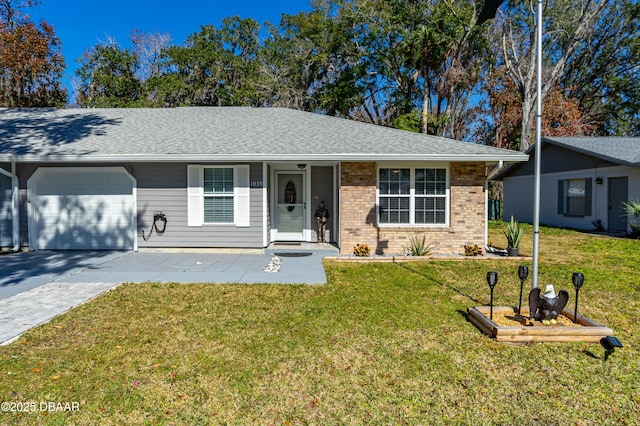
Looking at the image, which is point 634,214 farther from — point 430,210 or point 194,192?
point 194,192

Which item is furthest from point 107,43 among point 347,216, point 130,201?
point 347,216

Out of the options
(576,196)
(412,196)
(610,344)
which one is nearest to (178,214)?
(412,196)

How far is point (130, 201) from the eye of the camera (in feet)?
31.8

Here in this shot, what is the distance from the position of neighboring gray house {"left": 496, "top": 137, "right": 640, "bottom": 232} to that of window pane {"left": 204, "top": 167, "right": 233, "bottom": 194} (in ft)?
42.3

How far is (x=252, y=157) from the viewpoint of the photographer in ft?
29.0

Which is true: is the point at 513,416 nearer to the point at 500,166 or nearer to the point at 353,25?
the point at 500,166

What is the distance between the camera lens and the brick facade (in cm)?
938

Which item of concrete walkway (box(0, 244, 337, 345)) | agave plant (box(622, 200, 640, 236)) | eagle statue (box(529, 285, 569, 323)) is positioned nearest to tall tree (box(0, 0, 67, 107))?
concrete walkway (box(0, 244, 337, 345))

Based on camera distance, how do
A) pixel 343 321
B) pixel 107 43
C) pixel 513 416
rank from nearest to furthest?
pixel 513 416 → pixel 343 321 → pixel 107 43

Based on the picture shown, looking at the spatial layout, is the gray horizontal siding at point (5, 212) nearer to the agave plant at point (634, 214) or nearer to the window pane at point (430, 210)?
the window pane at point (430, 210)

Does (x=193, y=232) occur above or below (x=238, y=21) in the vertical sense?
below

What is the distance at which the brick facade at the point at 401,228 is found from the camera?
9375mm

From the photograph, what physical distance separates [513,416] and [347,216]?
6.80 m

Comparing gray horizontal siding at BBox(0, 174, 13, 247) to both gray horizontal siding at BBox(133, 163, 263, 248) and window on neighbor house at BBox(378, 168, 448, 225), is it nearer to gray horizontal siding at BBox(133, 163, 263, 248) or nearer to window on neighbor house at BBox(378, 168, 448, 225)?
gray horizontal siding at BBox(133, 163, 263, 248)
